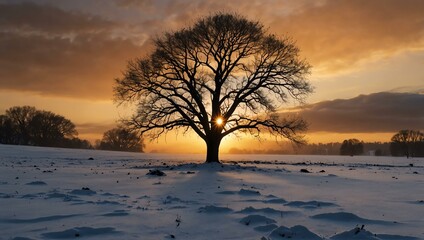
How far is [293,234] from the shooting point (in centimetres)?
600

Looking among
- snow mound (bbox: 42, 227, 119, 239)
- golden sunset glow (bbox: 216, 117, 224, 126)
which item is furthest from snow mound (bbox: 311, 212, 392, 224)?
A: golden sunset glow (bbox: 216, 117, 224, 126)

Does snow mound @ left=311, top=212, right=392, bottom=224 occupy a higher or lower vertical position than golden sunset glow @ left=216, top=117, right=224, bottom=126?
lower

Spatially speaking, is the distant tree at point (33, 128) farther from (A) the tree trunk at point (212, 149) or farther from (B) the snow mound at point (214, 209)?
(B) the snow mound at point (214, 209)

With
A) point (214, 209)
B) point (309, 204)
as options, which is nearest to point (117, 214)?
point (214, 209)

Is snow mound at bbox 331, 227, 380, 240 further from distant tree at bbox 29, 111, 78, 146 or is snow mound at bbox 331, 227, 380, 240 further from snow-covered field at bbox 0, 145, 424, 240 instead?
distant tree at bbox 29, 111, 78, 146

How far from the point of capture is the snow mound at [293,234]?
233 inches

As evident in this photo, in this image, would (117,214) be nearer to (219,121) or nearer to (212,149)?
(212,149)

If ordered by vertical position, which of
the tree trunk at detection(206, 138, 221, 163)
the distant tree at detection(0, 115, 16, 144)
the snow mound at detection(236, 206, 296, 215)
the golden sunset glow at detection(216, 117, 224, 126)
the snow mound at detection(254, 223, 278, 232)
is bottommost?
the snow mound at detection(254, 223, 278, 232)

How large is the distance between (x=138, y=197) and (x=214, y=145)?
19.5 metres

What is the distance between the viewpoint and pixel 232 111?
2994 cm

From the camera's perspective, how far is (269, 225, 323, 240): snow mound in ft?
19.5

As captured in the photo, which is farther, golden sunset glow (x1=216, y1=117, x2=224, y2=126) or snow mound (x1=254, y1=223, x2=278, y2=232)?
golden sunset glow (x1=216, y1=117, x2=224, y2=126)

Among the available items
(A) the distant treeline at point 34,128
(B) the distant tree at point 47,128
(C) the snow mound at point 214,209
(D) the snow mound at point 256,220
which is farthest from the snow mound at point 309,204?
(B) the distant tree at point 47,128

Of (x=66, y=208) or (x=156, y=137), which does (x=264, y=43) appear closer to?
(x=156, y=137)
